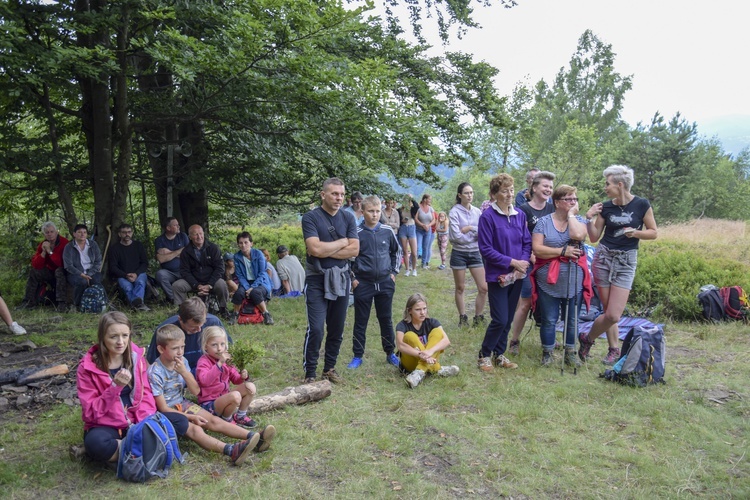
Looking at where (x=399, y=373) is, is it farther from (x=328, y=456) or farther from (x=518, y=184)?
(x=518, y=184)

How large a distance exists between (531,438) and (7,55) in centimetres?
654

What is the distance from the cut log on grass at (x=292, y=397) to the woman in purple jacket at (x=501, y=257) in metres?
1.74

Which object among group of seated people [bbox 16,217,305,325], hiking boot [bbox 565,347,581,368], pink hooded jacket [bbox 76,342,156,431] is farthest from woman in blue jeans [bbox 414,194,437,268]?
pink hooded jacket [bbox 76,342,156,431]

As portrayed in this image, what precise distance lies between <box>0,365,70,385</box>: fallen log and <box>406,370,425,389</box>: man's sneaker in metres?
3.33

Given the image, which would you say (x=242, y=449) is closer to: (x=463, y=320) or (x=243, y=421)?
(x=243, y=421)

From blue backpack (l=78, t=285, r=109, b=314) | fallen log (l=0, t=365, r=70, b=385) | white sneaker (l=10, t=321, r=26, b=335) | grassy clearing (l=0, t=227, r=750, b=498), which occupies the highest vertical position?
blue backpack (l=78, t=285, r=109, b=314)

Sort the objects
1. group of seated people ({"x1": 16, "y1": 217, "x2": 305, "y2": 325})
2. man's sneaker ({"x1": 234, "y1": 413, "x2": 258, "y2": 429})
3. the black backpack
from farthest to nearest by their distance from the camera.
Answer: group of seated people ({"x1": 16, "y1": 217, "x2": 305, "y2": 325})
the black backpack
man's sneaker ({"x1": 234, "y1": 413, "x2": 258, "y2": 429})

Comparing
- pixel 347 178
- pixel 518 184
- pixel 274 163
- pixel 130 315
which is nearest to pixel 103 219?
pixel 130 315

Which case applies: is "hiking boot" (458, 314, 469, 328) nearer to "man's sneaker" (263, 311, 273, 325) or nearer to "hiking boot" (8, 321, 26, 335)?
"man's sneaker" (263, 311, 273, 325)

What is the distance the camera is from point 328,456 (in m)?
3.72

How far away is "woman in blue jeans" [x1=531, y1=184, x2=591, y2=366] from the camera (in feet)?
17.6

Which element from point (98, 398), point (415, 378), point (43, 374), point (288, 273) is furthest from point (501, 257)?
point (288, 273)

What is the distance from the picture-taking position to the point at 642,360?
5.01m

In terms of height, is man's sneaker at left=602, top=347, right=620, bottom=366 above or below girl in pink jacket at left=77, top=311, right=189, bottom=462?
below
